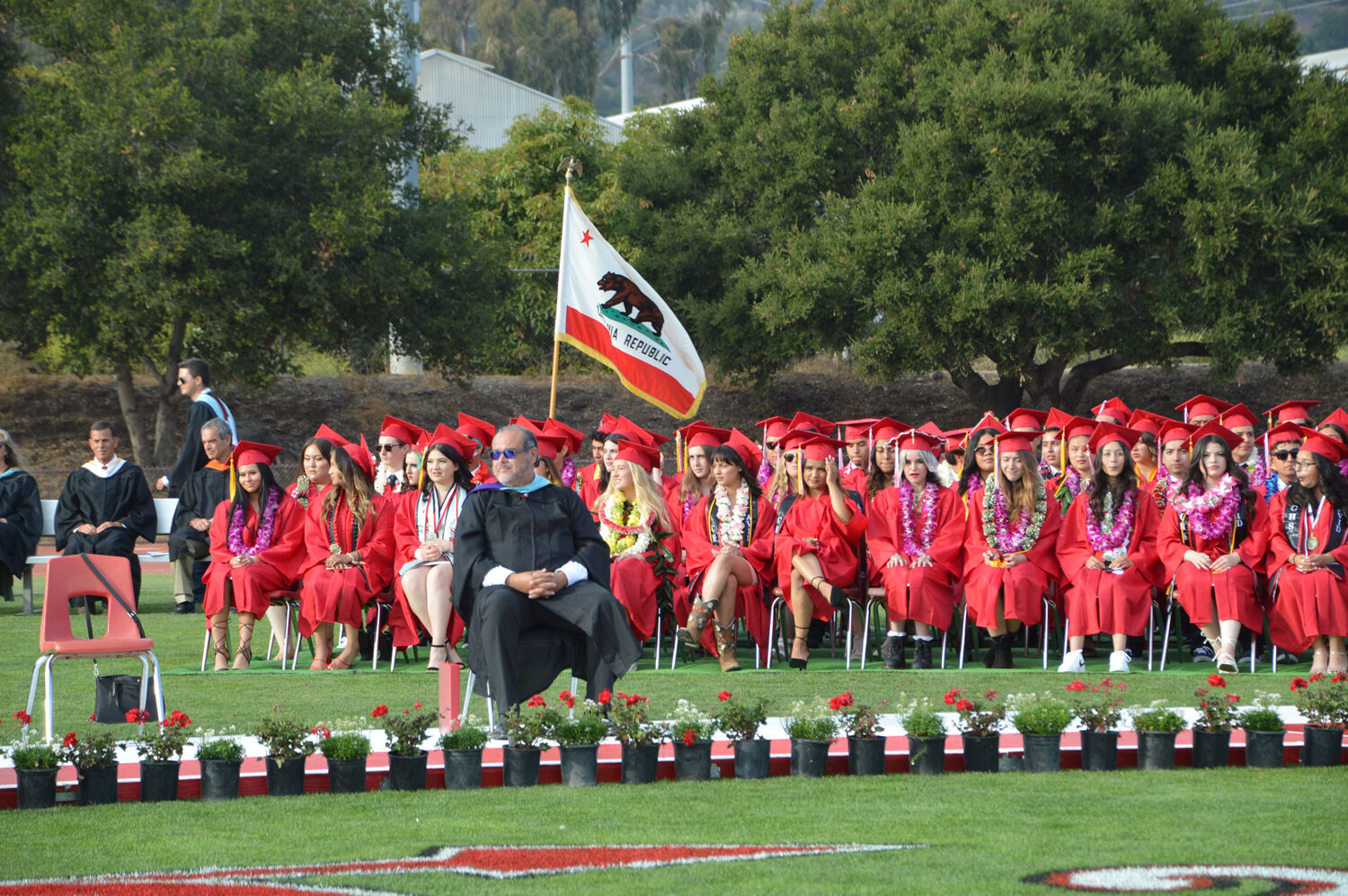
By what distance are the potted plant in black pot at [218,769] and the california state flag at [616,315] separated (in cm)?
830

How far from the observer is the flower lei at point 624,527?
10289mm

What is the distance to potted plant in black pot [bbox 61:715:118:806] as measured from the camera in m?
5.81

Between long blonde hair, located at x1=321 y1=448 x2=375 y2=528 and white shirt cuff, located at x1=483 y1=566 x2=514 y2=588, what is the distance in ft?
11.1

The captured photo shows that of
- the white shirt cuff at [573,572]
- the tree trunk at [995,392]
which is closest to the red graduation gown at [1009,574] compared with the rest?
the white shirt cuff at [573,572]

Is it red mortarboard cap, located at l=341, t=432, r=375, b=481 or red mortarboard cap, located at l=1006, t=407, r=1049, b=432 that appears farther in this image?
red mortarboard cap, located at l=1006, t=407, r=1049, b=432

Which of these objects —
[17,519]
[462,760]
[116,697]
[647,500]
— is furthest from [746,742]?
[17,519]

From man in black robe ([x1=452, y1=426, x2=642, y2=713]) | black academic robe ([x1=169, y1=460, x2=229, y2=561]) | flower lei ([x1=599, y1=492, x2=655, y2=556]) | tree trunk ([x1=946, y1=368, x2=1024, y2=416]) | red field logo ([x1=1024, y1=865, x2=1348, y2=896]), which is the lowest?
red field logo ([x1=1024, y1=865, x2=1348, y2=896])

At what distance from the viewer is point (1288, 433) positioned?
10.3 m

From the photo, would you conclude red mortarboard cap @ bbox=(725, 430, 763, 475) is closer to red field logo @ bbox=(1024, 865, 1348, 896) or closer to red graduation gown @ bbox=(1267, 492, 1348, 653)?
red graduation gown @ bbox=(1267, 492, 1348, 653)

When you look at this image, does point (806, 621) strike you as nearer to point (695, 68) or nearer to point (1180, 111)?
point (1180, 111)

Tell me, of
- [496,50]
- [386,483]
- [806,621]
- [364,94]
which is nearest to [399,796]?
[806,621]

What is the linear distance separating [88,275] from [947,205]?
42.7 feet

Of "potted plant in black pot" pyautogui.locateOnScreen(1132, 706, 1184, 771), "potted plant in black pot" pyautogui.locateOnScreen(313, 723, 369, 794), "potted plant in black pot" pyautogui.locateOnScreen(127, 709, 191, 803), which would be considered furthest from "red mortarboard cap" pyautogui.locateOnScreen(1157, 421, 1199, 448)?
"potted plant in black pot" pyautogui.locateOnScreen(127, 709, 191, 803)

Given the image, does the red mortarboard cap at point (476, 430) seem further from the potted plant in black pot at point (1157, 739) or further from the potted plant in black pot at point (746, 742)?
the potted plant in black pot at point (1157, 739)
